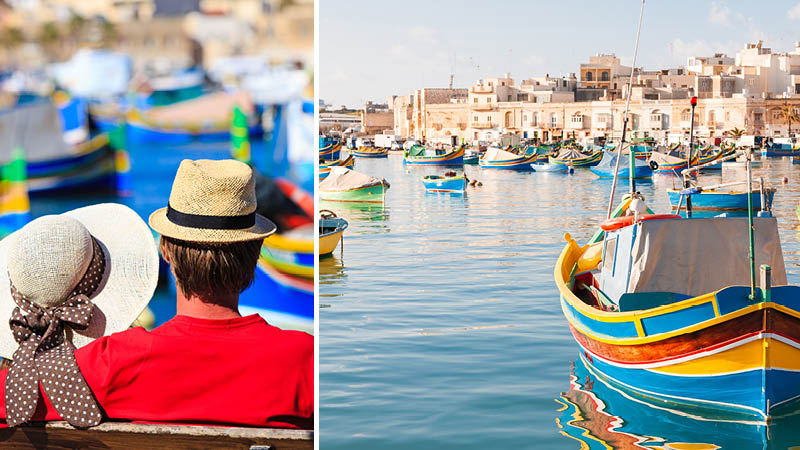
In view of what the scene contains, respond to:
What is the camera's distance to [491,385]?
866cm

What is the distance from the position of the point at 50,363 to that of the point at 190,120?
108 cm

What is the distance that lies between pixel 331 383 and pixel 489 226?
1548cm

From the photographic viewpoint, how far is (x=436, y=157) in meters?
55.1

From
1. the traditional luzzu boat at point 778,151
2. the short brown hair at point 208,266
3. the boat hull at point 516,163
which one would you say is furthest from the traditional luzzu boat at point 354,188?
the traditional luzzu boat at point 778,151

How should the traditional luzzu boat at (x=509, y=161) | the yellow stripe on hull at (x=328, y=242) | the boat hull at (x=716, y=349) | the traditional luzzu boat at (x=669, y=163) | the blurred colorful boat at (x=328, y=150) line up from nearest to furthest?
the boat hull at (x=716, y=349), the yellow stripe on hull at (x=328, y=242), the traditional luzzu boat at (x=669, y=163), the blurred colorful boat at (x=328, y=150), the traditional luzzu boat at (x=509, y=161)

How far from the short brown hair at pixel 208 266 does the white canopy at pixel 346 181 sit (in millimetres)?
26758

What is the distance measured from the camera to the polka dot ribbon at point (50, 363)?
2598mm

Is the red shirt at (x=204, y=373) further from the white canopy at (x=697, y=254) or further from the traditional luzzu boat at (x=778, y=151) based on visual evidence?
the traditional luzzu boat at (x=778, y=151)

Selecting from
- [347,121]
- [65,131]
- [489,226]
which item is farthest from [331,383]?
[347,121]

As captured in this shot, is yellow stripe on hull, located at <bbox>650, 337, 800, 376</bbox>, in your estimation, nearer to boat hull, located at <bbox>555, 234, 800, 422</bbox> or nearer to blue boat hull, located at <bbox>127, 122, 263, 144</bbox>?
boat hull, located at <bbox>555, 234, 800, 422</bbox>

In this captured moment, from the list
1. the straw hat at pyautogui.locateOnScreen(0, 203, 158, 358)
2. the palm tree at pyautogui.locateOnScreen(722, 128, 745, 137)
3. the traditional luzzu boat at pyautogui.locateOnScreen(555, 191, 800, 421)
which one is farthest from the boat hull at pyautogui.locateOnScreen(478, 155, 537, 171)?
the straw hat at pyautogui.locateOnScreen(0, 203, 158, 358)

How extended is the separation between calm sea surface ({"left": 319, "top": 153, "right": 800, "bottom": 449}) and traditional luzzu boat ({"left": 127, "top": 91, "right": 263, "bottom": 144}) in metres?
4.16

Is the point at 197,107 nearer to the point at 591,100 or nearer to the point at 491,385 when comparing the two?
the point at 491,385

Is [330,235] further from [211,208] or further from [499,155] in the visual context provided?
[499,155]
